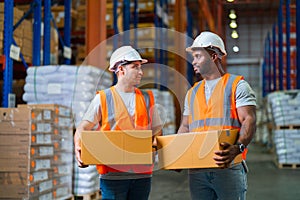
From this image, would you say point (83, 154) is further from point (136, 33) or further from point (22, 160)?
point (136, 33)

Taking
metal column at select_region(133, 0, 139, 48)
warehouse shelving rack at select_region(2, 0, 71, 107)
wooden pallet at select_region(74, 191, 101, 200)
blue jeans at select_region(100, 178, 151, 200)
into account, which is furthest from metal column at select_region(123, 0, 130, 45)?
blue jeans at select_region(100, 178, 151, 200)

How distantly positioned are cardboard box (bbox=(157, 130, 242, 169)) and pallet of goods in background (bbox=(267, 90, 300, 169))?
8080 mm

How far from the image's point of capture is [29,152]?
16.7ft

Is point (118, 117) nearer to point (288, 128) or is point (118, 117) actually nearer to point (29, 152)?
point (29, 152)

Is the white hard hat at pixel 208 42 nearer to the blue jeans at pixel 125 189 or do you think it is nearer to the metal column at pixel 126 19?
the blue jeans at pixel 125 189

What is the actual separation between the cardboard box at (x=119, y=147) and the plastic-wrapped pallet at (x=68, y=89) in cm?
343

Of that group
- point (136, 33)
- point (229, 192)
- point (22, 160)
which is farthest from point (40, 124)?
point (136, 33)

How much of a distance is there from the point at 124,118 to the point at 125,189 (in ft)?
1.45

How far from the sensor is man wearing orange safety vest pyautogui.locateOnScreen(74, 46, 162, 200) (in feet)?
9.75

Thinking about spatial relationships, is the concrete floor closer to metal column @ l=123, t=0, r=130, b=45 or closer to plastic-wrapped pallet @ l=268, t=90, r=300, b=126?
plastic-wrapped pallet @ l=268, t=90, r=300, b=126

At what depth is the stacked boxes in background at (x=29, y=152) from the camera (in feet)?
16.6

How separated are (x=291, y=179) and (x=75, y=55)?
210 inches

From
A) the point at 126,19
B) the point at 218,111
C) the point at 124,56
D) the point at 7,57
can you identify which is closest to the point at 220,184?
the point at 218,111

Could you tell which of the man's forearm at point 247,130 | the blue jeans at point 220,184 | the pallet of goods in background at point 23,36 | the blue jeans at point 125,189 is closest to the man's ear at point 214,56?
the man's forearm at point 247,130
